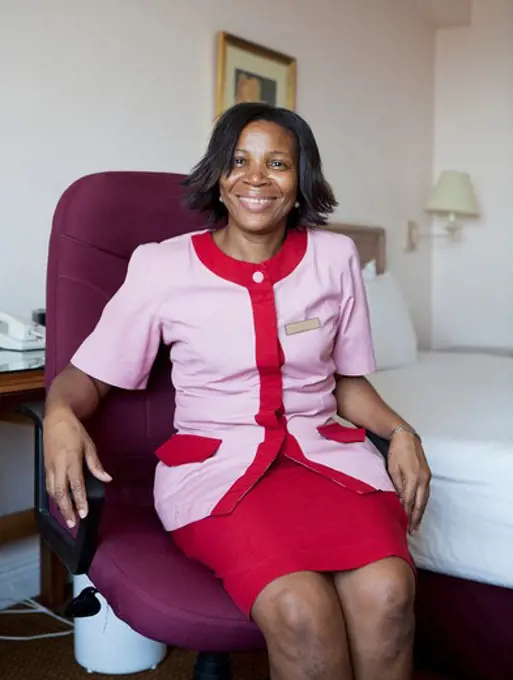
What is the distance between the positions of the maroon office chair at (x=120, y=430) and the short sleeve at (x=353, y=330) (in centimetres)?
13

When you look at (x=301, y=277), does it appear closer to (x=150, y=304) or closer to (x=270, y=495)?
(x=150, y=304)

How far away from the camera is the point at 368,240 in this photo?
11.6 ft

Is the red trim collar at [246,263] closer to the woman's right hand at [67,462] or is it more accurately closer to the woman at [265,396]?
the woman at [265,396]

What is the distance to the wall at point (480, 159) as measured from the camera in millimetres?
4000

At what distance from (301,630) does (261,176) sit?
2.43ft

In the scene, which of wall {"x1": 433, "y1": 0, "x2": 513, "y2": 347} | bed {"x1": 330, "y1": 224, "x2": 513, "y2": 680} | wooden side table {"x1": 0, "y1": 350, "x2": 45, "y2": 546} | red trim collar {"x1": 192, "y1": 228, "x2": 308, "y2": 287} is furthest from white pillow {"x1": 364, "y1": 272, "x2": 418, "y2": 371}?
red trim collar {"x1": 192, "y1": 228, "x2": 308, "y2": 287}

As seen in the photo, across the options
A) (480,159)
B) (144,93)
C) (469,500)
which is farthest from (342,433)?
(480,159)

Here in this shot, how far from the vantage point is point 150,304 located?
1355mm

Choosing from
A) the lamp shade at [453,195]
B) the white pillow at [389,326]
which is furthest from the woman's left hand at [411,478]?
the lamp shade at [453,195]

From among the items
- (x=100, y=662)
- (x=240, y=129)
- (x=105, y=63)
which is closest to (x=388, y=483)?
(x=240, y=129)

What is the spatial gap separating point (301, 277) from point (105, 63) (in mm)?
1201

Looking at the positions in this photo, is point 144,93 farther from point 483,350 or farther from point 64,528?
point 483,350

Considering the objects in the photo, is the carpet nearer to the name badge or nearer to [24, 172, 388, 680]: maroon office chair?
[24, 172, 388, 680]: maroon office chair

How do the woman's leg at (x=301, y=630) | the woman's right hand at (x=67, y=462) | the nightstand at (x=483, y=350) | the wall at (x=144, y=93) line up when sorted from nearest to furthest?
the woman's leg at (x=301, y=630) → the woman's right hand at (x=67, y=462) → the wall at (x=144, y=93) → the nightstand at (x=483, y=350)
